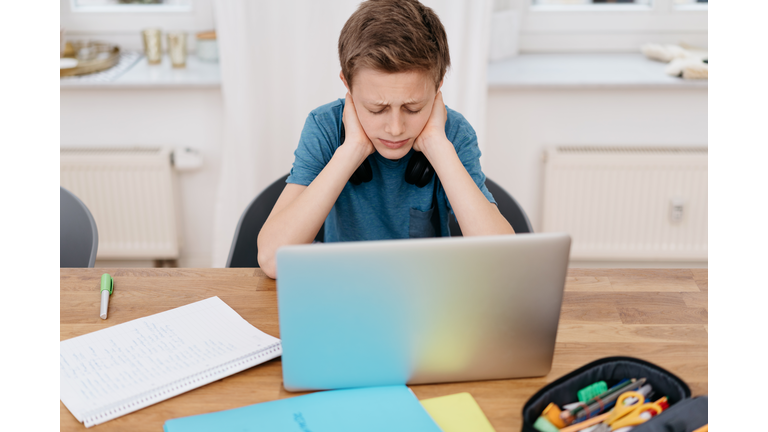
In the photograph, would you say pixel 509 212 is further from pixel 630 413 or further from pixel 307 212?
pixel 630 413

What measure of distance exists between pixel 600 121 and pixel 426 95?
4.30 ft

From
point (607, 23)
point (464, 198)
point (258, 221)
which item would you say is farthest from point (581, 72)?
point (258, 221)

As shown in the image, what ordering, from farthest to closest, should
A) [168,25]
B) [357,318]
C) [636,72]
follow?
[168,25], [636,72], [357,318]

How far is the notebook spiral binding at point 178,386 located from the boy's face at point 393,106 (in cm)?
50

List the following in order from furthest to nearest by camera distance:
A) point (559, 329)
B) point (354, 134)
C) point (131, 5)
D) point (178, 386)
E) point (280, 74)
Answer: point (131, 5), point (280, 74), point (354, 134), point (559, 329), point (178, 386)

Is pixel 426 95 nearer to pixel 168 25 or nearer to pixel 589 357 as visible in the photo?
pixel 589 357

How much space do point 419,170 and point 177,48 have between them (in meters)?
1.37

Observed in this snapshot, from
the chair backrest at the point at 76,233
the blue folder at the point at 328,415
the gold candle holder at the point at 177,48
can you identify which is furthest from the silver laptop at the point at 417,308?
the gold candle holder at the point at 177,48

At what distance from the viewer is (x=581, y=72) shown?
7.34 feet

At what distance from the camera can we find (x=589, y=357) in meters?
0.90

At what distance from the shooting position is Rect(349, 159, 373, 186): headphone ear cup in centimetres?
132

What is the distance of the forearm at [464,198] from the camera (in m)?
1.16

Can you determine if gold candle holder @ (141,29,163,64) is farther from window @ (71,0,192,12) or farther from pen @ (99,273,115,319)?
pen @ (99,273,115,319)
